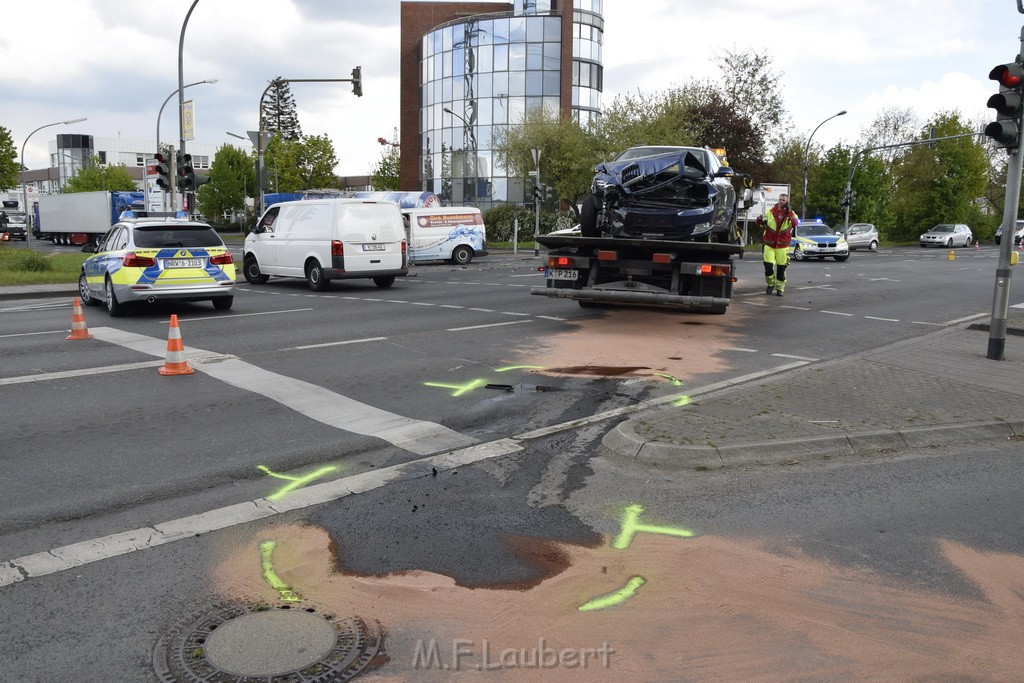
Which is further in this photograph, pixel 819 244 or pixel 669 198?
pixel 819 244

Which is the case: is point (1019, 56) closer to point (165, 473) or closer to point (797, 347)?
point (797, 347)

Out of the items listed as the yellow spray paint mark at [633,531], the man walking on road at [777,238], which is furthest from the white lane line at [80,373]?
the man walking on road at [777,238]

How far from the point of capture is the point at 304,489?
5109 millimetres

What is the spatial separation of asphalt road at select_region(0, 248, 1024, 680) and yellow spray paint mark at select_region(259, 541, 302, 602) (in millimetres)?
95

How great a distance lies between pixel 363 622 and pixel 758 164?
158 ft

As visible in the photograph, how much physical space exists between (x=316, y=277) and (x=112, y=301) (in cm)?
562

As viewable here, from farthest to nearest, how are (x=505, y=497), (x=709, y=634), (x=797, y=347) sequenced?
1. (x=797, y=347)
2. (x=505, y=497)
3. (x=709, y=634)

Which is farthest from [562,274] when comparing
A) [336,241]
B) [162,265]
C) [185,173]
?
[185,173]

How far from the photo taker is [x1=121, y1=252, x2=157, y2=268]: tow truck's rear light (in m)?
13.1

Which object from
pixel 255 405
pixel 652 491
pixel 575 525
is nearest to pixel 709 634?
pixel 575 525

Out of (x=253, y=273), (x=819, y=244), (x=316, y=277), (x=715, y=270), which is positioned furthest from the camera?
(x=819, y=244)

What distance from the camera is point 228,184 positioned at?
8262 centimetres

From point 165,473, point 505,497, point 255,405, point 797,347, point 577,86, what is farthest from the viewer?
point 577,86

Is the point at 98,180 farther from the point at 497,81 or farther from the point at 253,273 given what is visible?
the point at 253,273
